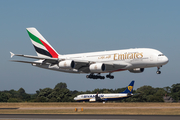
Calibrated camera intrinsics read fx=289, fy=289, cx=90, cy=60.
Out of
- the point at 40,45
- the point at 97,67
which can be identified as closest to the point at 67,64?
the point at 97,67

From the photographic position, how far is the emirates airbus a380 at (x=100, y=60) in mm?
51500

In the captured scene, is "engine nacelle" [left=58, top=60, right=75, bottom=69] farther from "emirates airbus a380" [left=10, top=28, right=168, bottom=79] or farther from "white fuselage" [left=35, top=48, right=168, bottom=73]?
"white fuselage" [left=35, top=48, right=168, bottom=73]

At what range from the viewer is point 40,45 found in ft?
212

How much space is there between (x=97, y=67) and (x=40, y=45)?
1698 cm

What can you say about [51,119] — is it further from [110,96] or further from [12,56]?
[110,96]

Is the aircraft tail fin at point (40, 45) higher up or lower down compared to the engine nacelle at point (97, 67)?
higher up

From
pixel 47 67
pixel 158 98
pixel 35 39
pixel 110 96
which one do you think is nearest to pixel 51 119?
pixel 47 67

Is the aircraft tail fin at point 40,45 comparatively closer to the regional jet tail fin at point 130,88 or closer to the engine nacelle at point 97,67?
the engine nacelle at point 97,67

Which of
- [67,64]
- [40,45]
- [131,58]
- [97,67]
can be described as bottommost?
[97,67]

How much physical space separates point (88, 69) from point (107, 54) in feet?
17.4

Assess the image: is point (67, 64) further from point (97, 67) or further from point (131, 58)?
point (131, 58)

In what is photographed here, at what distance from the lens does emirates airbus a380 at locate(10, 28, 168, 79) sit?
51500 millimetres

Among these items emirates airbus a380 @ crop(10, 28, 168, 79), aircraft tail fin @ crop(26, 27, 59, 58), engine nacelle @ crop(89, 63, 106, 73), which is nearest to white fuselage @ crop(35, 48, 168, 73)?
emirates airbus a380 @ crop(10, 28, 168, 79)

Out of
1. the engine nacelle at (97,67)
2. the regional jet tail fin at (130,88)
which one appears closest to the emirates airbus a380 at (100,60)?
the engine nacelle at (97,67)
